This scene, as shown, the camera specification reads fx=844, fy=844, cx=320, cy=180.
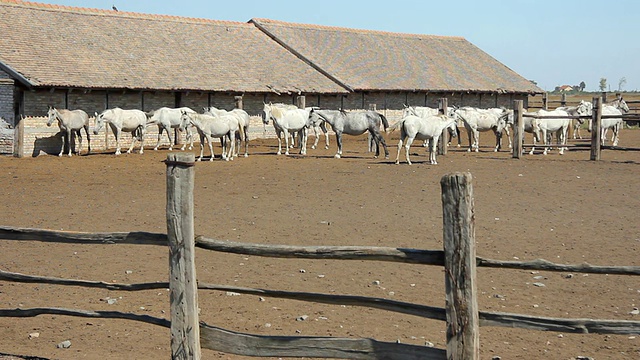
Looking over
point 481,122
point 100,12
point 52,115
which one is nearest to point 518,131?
point 481,122

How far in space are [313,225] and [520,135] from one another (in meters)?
13.6

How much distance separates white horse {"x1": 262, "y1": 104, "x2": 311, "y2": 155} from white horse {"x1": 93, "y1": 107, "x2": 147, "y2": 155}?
450 centimetres

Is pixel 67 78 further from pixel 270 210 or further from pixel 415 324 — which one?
pixel 415 324

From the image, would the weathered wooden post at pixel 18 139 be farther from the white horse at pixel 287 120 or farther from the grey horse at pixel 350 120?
the grey horse at pixel 350 120

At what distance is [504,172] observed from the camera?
21844 mm

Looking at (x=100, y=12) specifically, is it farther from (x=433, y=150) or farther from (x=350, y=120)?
(x=433, y=150)

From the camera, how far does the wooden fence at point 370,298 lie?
521cm

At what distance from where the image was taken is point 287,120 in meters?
28.8

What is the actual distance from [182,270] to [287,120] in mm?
23131

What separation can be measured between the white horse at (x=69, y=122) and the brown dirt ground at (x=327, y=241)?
12.0 ft

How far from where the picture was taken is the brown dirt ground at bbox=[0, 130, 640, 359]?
8055 millimetres

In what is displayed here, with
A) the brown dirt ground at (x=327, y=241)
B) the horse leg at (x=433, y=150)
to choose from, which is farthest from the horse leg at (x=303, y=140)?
the horse leg at (x=433, y=150)

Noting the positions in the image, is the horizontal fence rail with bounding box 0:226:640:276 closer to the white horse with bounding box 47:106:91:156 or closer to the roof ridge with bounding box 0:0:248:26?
the white horse with bounding box 47:106:91:156

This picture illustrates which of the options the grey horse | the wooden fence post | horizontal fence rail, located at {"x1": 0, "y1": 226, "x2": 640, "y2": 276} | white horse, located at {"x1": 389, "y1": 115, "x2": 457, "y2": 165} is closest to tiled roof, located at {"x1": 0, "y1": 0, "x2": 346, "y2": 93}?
the grey horse
